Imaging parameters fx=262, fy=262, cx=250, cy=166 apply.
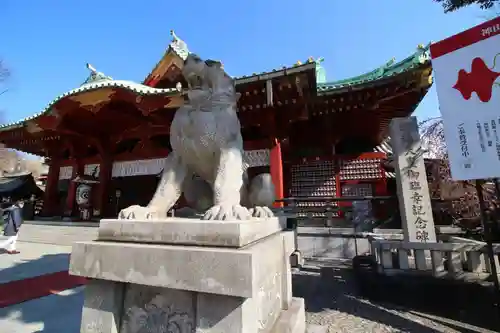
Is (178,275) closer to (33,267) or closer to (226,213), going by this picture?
(226,213)

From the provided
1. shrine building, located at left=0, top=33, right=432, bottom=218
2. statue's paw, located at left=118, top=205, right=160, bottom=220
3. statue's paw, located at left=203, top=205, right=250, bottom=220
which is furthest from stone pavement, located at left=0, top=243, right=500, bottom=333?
shrine building, located at left=0, top=33, right=432, bottom=218

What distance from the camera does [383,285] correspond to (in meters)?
3.81

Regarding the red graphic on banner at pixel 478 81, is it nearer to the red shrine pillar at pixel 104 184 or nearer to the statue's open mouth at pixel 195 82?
the statue's open mouth at pixel 195 82

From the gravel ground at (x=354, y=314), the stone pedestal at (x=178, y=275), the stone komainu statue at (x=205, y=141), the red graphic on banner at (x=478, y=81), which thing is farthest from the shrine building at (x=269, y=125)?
the stone pedestal at (x=178, y=275)

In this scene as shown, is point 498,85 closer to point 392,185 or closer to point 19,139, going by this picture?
point 392,185

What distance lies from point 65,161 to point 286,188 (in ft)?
33.0

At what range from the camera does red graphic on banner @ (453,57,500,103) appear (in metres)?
2.54

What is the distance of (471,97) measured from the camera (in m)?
2.65

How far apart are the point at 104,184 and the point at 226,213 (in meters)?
10.1

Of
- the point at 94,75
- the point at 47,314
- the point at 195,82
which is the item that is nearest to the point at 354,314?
the point at 195,82

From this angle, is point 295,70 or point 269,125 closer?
point 295,70

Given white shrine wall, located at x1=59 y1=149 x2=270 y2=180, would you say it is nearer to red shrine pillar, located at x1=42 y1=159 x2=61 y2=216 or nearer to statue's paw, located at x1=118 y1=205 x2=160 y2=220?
red shrine pillar, located at x1=42 y1=159 x2=61 y2=216

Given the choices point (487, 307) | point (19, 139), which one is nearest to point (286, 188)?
point (487, 307)

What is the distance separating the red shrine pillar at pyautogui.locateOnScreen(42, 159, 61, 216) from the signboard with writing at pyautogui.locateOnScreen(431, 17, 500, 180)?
13.4 m
